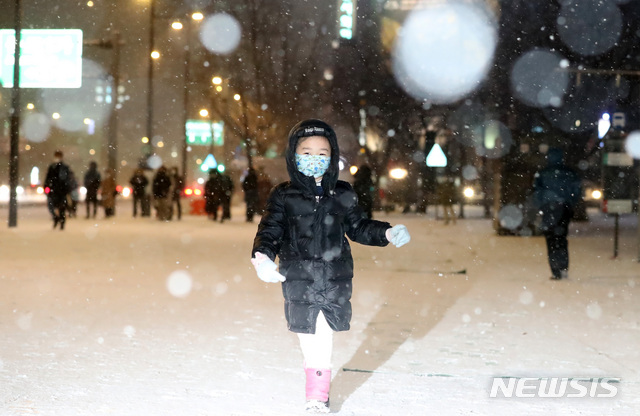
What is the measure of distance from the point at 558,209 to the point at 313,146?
7.76 metres

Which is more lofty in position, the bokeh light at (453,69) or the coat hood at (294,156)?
the bokeh light at (453,69)

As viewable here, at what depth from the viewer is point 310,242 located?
15.1 feet

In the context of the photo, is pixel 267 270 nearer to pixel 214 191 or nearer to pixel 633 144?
pixel 633 144

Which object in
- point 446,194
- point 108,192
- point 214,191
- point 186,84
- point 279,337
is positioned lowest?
point 108,192

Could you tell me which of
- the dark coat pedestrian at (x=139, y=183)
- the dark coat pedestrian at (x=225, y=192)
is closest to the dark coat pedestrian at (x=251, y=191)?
the dark coat pedestrian at (x=225, y=192)

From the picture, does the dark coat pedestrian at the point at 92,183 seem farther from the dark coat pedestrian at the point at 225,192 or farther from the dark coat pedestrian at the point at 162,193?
the dark coat pedestrian at the point at 225,192

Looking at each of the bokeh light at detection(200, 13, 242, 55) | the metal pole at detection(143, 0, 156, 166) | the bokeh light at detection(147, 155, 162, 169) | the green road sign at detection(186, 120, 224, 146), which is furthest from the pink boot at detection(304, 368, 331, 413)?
the green road sign at detection(186, 120, 224, 146)

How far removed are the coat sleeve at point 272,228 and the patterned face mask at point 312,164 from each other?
18cm

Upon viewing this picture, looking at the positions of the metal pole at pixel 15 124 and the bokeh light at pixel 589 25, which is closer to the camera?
the bokeh light at pixel 589 25

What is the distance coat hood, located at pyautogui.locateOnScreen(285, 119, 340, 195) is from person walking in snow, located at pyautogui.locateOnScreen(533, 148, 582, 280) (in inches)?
Answer: 295

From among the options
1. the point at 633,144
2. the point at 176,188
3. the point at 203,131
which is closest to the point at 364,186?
the point at 633,144

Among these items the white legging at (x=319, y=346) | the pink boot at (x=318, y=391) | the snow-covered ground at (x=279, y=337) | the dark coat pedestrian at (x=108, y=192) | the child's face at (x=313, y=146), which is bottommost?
the dark coat pedestrian at (x=108, y=192)

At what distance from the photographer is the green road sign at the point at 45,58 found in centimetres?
2119

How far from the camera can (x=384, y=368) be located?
5.97 meters
